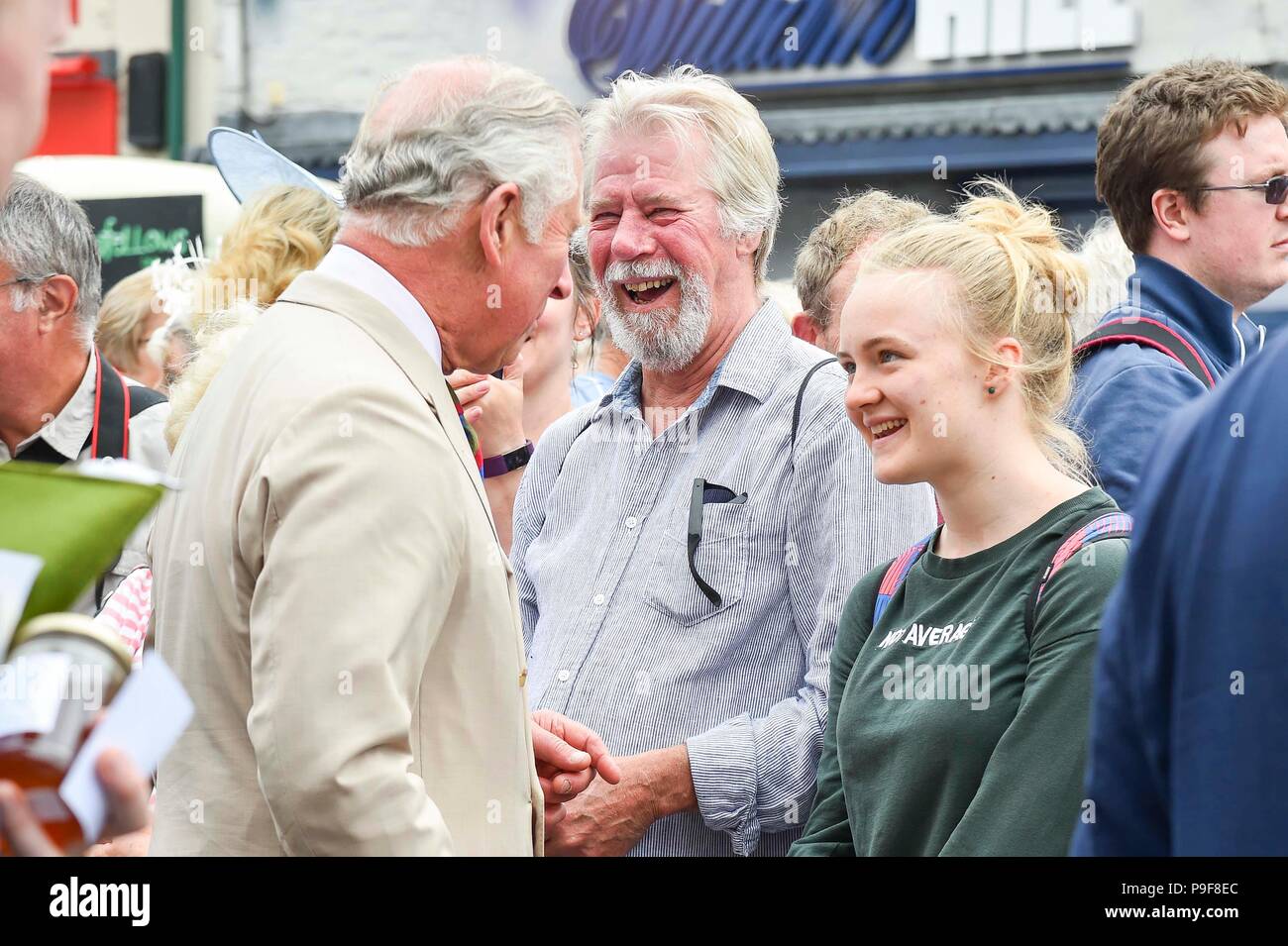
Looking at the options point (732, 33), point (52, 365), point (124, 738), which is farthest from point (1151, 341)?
point (732, 33)

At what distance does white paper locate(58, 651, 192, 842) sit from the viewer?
105 cm

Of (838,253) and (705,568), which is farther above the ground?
(838,253)

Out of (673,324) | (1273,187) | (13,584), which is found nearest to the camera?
(13,584)

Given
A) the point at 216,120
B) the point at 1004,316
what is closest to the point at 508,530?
the point at 1004,316

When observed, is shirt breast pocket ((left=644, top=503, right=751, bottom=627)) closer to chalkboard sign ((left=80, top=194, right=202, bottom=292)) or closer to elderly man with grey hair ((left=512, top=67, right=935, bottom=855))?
elderly man with grey hair ((left=512, top=67, right=935, bottom=855))

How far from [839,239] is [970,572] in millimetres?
1829

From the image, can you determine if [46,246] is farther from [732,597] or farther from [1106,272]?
[1106,272]

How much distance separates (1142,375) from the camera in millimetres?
3049

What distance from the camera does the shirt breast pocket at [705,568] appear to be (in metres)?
2.84

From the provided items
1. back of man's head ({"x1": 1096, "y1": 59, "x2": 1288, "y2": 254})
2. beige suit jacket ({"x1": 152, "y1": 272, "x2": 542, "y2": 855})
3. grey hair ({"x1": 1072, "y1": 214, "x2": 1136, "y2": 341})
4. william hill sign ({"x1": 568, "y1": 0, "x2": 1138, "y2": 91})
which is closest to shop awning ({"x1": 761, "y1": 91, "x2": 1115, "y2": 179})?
william hill sign ({"x1": 568, "y1": 0, "x2": 1138, "y2": 91})

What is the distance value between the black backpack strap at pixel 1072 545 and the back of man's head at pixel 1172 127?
53.0 inches

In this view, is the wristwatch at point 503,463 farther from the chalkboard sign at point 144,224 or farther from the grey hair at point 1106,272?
the chalkboard sign at point 144,224
